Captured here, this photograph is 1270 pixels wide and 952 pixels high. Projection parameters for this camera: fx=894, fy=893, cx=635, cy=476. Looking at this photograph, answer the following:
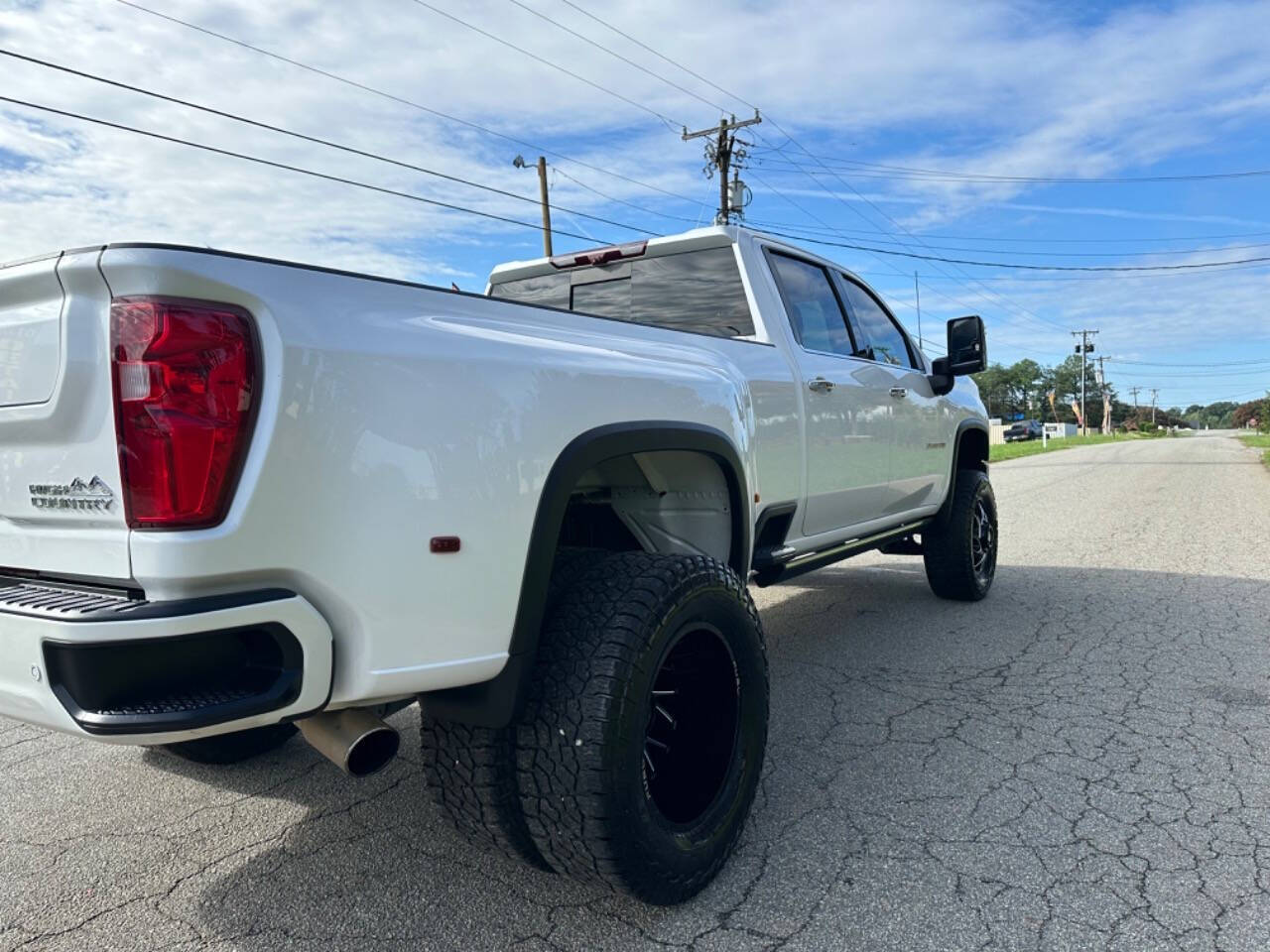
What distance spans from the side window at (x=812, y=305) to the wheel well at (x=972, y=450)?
174 cm

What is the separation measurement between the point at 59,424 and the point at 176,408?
314mm

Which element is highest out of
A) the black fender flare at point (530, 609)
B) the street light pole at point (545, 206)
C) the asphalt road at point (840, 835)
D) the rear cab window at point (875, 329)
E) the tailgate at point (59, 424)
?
the street light pole at point (545, 206)

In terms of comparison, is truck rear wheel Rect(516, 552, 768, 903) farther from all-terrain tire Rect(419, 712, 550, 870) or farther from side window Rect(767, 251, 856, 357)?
side window Rect(767, 251, 856, 357)

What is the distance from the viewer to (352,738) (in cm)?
201

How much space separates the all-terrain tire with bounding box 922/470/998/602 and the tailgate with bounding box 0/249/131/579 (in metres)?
4.96

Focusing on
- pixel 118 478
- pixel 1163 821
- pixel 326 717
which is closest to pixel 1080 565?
pixel 1163 821

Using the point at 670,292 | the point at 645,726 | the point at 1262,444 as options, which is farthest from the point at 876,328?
the point at 1262,444

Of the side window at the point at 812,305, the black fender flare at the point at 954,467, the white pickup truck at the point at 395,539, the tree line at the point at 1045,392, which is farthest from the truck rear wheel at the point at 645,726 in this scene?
the tree line at the point at 1045,392

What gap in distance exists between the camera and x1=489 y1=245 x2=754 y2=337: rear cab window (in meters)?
3.99

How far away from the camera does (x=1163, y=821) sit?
2.80 m

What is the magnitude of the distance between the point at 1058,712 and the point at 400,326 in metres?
3.29

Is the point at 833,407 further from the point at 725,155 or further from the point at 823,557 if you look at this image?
the point at 725,155

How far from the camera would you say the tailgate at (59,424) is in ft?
5.49

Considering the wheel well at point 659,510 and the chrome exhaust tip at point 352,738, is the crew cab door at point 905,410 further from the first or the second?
the chrome exhaust tip at point 352,738
